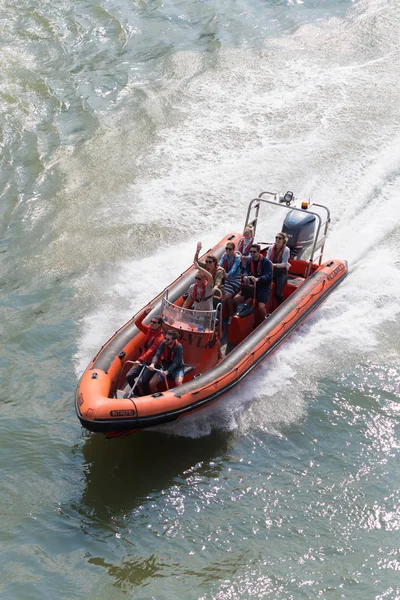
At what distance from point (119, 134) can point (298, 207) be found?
213 inches

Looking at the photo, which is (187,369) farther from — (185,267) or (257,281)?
(185,267)

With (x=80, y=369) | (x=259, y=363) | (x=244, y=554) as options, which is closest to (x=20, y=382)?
(x=80, y=369)

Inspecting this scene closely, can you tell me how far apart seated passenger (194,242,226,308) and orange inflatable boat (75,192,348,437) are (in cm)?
23

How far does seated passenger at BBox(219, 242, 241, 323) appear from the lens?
984cm

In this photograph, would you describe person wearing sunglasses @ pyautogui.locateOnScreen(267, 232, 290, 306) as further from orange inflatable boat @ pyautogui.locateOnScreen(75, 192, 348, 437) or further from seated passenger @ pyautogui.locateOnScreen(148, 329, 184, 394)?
seated passenger @ pyautogui.locateOnScreen(148, 329, 184, 394)

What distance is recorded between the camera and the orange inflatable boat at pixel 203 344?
8000 mm

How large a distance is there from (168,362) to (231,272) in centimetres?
180

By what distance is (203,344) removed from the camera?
9.02 m

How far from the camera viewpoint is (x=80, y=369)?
9719 millimetres

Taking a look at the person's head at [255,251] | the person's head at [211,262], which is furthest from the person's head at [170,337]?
the person's head at [255,251]

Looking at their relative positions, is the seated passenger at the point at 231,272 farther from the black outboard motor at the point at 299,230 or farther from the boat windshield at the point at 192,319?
the black outboard motor at the point at 299,230

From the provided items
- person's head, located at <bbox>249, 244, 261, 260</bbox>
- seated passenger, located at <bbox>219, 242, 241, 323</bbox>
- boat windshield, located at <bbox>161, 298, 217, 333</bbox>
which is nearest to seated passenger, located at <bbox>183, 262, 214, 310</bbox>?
boat windshield, located at <bbox>161, 298, 217, 333</bbox>

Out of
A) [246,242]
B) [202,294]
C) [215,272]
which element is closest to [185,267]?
[246,242]

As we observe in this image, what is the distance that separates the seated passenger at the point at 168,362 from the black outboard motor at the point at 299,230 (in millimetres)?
3145
